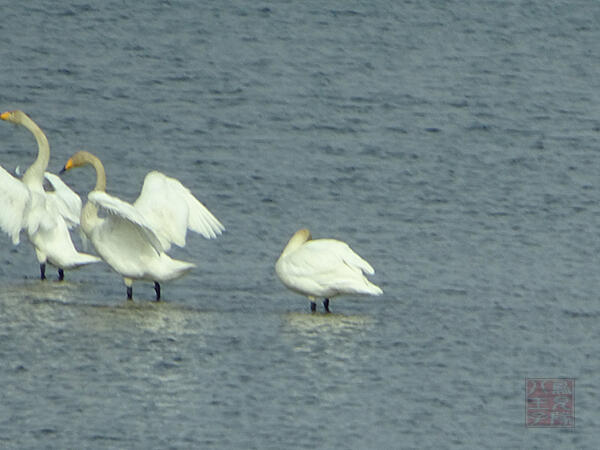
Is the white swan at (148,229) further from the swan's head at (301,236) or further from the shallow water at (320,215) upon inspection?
the swan's head at (301,236)

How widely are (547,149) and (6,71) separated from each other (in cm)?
710

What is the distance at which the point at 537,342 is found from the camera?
10992 mm

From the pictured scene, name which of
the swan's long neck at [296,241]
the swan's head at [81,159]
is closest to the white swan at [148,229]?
the swan's long neck at [296,241]

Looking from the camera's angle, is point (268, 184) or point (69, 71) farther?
point (69, 71)

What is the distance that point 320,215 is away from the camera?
14.9 metres

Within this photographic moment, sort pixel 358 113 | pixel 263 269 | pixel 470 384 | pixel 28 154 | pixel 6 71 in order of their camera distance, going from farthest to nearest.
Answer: pixel 6 71, pixel 358 113, pixel 28 154, pixel 263 269, pixel 470 384

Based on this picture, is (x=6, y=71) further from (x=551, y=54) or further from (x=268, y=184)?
(x=551, y=54)

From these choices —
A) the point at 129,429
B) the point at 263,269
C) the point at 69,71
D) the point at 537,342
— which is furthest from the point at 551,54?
the point at 129,429

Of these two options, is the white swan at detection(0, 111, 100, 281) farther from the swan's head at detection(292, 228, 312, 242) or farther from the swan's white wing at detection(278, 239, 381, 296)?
the swan's white wing at detection(278, 239, 381, 296)

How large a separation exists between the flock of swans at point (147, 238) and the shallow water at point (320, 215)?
261 mm

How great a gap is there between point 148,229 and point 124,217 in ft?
0.87

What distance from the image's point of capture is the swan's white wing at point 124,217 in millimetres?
11328

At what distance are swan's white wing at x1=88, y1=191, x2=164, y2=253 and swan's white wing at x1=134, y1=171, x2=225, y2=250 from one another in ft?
0.73

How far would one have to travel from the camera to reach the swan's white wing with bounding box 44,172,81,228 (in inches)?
541
